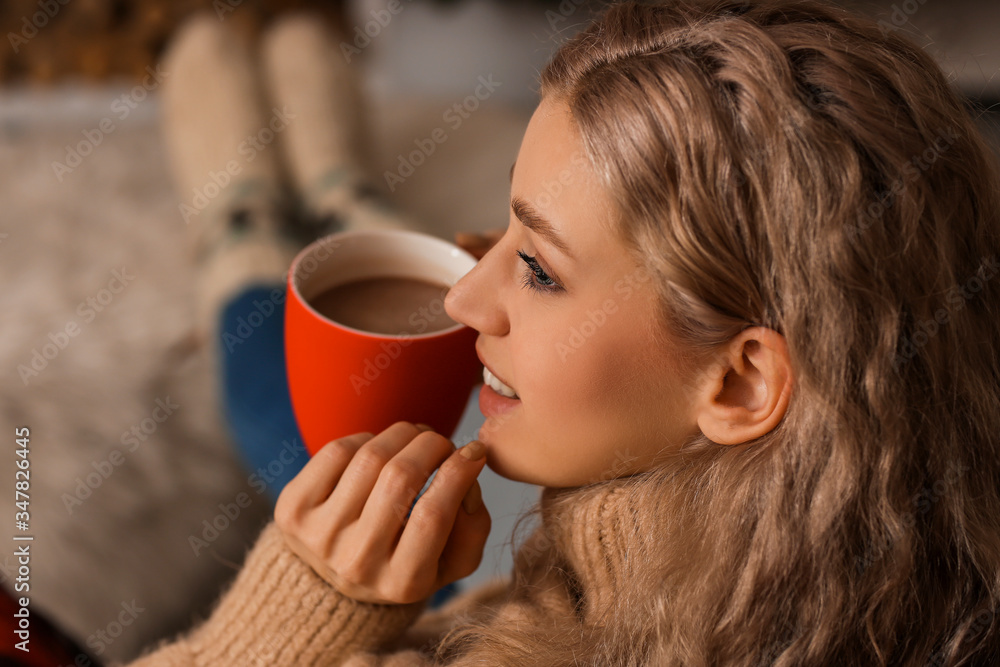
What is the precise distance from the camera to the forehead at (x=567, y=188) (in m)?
0.55

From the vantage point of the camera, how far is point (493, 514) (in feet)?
3.10

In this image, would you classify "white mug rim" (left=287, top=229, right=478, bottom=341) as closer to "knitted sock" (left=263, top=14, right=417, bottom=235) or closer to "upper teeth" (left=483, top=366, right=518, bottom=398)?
"upper teeth" (left=483, top=366, right=518, bottom=398)

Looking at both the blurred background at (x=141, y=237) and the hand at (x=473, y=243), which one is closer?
the hand at (x=473, y=243)

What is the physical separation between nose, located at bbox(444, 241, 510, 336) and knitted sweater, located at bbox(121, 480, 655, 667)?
5.7 inches

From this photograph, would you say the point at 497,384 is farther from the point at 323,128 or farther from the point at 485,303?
the point at 323,128

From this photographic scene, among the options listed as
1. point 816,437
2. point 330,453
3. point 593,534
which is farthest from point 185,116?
point 816,437

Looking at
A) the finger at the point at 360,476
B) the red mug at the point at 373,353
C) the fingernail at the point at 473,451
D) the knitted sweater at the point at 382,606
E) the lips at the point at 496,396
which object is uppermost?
the red mug at the point at 373,353

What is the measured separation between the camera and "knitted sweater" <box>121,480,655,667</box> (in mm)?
618

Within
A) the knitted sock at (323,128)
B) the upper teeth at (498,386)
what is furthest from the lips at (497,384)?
the knitted sock at (323,128)

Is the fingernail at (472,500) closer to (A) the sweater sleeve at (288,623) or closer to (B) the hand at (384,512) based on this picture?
(B) the hand at (384,512)

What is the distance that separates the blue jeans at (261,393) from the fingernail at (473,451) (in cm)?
37

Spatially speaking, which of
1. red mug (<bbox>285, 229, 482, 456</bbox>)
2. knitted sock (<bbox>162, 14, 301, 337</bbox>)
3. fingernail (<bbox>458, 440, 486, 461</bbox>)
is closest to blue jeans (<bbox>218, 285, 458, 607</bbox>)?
knitted sock (<bbox>162, 14, 301, 337</bbox>)

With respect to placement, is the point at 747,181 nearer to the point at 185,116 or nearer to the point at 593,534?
the point at 593,534

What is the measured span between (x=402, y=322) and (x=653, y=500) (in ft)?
0.83
